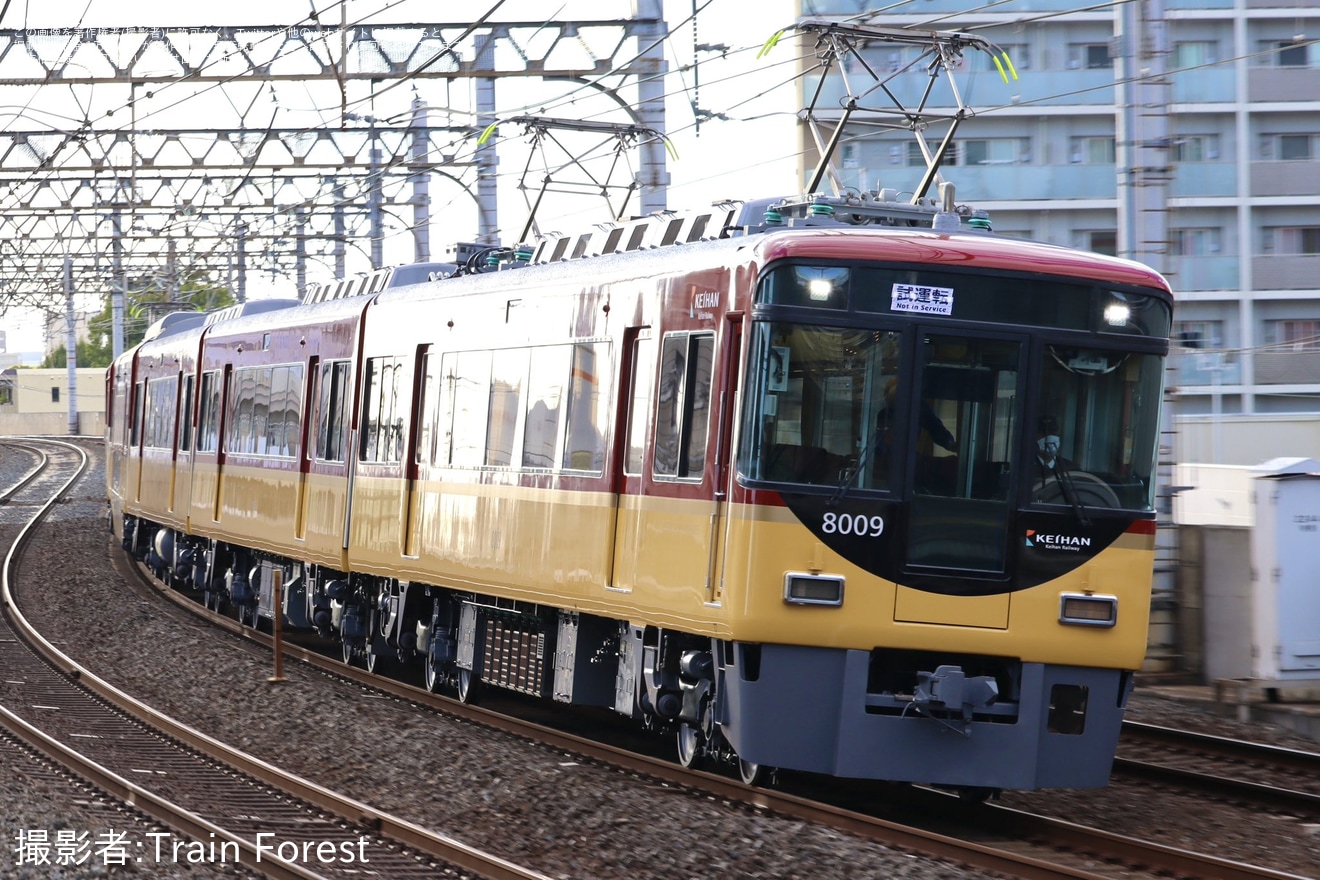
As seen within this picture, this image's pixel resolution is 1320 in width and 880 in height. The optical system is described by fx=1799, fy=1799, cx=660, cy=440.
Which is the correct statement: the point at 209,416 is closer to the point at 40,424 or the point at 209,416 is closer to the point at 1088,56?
the point at 1088,56

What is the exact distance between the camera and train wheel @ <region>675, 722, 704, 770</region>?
974cm

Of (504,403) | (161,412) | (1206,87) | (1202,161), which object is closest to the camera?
(504,403)

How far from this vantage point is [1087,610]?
848 cm

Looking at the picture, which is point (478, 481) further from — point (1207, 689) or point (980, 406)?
point (1207, 689)

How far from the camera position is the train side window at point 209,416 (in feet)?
63.2

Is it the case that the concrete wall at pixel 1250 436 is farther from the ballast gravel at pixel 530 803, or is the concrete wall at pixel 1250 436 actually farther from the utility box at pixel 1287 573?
the utility box at pixel 1287 573

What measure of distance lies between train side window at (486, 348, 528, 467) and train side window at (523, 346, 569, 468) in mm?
152

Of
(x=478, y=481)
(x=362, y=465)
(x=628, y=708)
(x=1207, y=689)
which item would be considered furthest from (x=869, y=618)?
(x=362, y=465)

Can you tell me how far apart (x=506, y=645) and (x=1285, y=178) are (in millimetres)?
36126

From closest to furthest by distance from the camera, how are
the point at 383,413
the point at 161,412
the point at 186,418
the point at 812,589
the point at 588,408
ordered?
the point at 812,589
the point at 588,408
the point at 383,413
the point at 186,418
the point at 161,412

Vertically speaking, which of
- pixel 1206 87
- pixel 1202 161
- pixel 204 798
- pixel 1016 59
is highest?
pixel 1016 59

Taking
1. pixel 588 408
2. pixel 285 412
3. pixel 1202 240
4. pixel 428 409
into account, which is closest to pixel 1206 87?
pixel 1202 240

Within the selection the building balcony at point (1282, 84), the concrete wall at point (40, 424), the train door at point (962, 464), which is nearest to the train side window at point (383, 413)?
the train door at point (962, 464)

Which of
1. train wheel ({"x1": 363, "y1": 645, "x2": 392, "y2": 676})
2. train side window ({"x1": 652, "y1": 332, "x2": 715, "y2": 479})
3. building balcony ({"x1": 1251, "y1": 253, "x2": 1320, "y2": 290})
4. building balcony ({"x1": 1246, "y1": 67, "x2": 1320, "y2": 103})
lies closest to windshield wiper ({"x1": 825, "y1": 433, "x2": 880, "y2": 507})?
train side window ({"x1": 652, "y1": 332, "x2": 715, "y2": 479})
